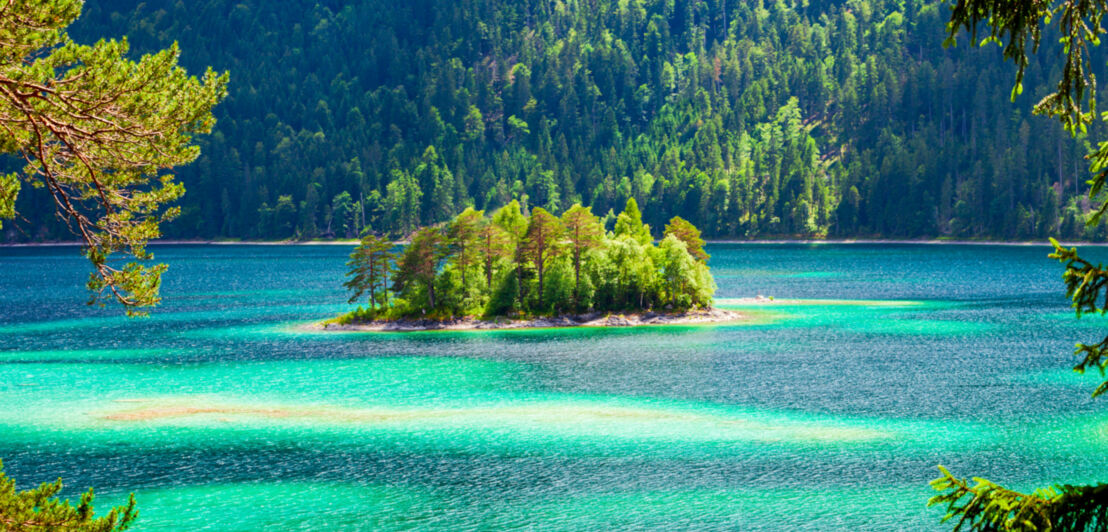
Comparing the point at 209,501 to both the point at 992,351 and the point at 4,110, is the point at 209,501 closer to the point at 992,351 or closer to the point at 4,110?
the point at 4,110

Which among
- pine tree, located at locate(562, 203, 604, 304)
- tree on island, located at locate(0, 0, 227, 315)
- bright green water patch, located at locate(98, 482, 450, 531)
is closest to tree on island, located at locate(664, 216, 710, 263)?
pine tree, located at locate(562, 203, 604, 304)

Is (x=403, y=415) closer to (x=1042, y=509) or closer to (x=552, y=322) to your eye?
(x=552, y=322)

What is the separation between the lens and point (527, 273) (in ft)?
481

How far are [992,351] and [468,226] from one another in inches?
2755

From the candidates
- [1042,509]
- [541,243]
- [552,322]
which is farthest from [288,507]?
[541,243]

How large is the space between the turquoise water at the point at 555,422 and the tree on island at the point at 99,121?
30.1 meters

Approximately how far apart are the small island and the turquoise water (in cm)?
821

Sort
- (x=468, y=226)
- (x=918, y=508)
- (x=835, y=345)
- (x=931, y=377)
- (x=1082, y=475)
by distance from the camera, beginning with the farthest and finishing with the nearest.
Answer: (x=468, y=226)
(x=835, y=345)
(x=931, y=377)
(x=1082, y=475)
(x=918, y=508)

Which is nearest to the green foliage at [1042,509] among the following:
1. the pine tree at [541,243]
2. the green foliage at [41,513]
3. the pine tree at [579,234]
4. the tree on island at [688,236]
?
the green foliage at [41,513]

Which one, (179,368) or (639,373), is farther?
(179,368)

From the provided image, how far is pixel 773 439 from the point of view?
69688 mm

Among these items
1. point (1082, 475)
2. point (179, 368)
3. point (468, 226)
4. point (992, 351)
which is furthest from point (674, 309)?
point (1082, 475)

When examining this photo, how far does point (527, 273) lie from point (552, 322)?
9.24 meters

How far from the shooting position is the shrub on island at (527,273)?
142 meters
